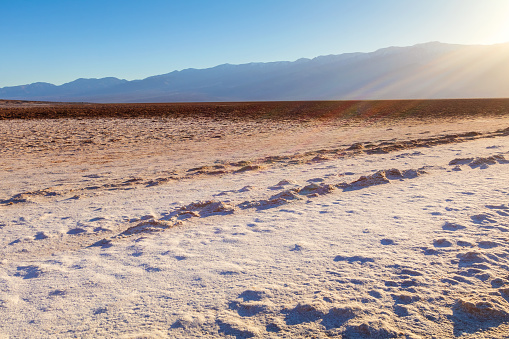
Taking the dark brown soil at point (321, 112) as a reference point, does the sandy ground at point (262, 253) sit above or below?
below

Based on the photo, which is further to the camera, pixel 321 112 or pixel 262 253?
pixel 321 112

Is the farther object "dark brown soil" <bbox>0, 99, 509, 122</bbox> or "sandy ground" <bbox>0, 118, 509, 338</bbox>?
"dark brown soil" <bbox>0, 99, 509, 122</bbox>

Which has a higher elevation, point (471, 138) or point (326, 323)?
point (471, 138)

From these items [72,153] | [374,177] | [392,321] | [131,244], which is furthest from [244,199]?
[72,153]

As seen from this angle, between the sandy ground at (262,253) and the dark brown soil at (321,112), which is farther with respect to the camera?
the dark brown soil at (321,112)

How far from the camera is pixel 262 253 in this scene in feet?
10.7

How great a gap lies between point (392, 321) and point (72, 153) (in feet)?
32.9

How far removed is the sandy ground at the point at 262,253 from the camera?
233cm

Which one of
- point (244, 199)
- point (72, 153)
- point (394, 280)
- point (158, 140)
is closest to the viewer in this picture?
point (394, 280)

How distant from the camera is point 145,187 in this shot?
5961 mm

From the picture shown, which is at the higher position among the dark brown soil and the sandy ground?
the dark brown soil

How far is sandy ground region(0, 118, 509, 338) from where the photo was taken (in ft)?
7.64

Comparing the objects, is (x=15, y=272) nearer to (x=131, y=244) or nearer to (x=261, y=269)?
Result: (x=131, y=244)

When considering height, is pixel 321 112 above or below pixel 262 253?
above
